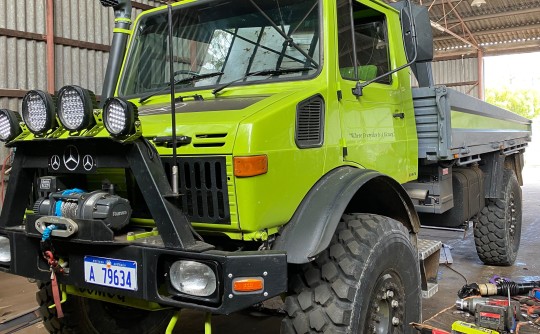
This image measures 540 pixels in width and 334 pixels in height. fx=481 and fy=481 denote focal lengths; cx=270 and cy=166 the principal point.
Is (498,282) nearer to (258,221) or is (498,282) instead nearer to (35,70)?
(258,221)

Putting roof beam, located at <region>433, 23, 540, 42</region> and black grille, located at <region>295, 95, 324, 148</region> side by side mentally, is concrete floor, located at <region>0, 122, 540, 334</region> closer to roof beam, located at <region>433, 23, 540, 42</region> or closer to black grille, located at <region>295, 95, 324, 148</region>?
black grille, located at <region>295, 95, 324, 148</region>

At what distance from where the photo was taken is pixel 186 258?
195 centimetres

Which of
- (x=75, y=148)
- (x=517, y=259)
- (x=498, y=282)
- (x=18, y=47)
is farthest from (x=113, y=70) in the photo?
(x=517, y=259)

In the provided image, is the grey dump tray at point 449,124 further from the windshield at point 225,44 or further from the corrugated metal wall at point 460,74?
the corrugated metal wall at point 460,74

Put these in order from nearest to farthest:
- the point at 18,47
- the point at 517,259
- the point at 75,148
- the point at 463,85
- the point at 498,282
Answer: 1. the point at 75,148
2. the point at 498,282
3. the point at 517,259
4. the point at 18,47
5. the point at 463,85

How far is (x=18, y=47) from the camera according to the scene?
7281 millimetres

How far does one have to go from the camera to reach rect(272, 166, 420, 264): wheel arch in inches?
84.8

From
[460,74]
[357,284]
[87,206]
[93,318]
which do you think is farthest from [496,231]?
[460,74]

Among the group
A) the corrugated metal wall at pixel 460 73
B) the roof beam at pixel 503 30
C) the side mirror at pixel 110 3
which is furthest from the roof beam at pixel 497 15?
the side mirror at pixel 110 3

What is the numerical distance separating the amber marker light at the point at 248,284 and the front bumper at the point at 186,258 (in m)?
0.02

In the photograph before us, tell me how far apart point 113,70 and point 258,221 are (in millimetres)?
1930

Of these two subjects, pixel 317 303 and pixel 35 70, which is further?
pixel 35 70

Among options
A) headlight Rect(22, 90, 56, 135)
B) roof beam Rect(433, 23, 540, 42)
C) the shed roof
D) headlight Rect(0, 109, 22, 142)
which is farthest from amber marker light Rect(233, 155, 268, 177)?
roof beam Rect(433, 23, 540, 42)

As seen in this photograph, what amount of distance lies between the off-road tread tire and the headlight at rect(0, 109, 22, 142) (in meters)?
4.81
